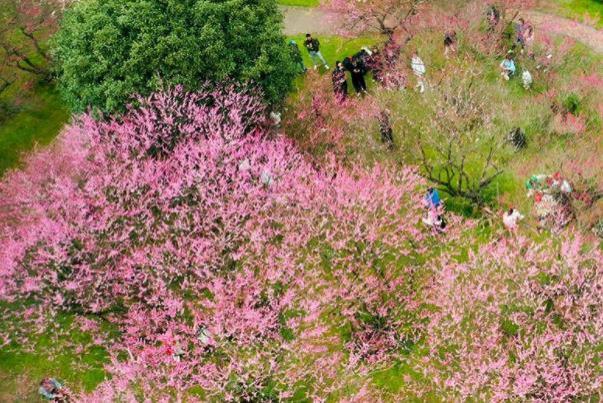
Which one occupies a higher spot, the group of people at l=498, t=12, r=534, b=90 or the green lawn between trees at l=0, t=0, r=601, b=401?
the group of people at l=498, t=12, r=534, b=90

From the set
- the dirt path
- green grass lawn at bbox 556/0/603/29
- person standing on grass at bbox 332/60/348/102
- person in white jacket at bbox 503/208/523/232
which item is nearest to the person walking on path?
person standing on grass at bbox 332/60/348/102

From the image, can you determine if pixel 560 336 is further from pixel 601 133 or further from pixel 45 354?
pixel 45 354

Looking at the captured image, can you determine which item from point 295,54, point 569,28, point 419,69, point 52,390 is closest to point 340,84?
point 295,54

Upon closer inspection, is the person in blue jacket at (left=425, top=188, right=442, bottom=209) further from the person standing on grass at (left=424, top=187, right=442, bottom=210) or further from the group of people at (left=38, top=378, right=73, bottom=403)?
the group of people at (left=38, top=378, right=73, bottom=403)

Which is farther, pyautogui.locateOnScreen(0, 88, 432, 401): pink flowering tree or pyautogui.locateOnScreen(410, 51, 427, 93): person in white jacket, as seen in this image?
pyautogui.locateOnScreen(410, 51, 427, 93): person in white jacket

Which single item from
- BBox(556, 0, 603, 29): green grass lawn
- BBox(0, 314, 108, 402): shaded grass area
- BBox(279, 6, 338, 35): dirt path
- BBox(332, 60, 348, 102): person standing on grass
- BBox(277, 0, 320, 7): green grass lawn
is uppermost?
BBox(556, 0, 603, 29): green grass lawn

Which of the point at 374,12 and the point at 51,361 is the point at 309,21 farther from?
the point at 51,361

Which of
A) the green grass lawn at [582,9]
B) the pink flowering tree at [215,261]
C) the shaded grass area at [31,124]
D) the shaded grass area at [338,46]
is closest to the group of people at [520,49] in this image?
the green grass lawn at [582,9]
